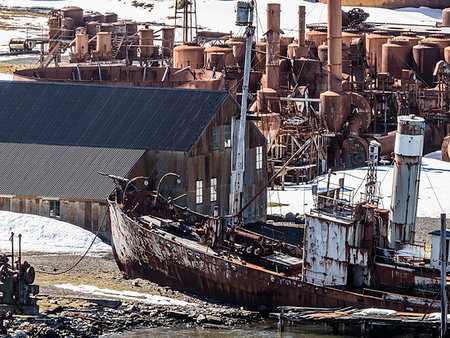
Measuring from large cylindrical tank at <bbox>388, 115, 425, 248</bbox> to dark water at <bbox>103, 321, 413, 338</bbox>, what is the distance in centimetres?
364

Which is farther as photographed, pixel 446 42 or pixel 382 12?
pixel 382 12

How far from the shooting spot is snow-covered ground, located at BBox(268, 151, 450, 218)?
5069 cm

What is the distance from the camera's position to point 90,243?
142 feet

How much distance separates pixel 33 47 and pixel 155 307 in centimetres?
8001

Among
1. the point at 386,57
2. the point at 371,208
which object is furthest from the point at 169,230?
the point at 386,57

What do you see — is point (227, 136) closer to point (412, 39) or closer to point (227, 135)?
point (227, 135)

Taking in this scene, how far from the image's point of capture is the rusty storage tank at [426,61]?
249 ft

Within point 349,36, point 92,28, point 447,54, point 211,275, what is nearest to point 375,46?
point 349,36

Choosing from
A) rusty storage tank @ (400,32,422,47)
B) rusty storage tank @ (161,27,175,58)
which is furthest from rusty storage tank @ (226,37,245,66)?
rusty storage tank @ (400,32,422,47)

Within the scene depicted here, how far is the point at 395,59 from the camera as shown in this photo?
76312 millimetres

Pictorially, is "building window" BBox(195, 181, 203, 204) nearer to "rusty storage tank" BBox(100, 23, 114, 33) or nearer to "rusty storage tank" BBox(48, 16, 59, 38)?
"rusty storage tank" BBox(100, 23, 114, 33)

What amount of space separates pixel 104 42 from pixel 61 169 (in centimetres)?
4333

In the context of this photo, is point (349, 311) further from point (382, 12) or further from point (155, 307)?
point (382, 12)

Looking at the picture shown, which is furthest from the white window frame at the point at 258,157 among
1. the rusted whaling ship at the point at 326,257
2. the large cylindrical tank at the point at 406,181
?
the large cylindrical tank at the point at 406,181
